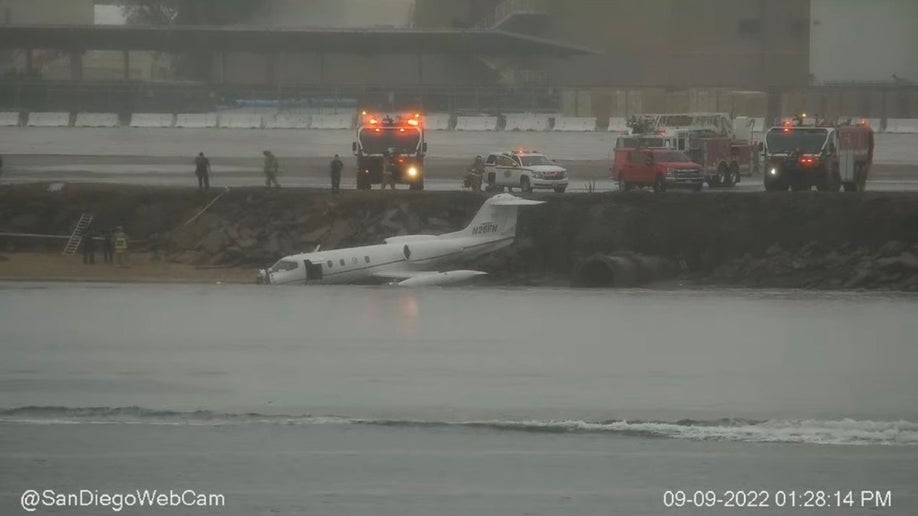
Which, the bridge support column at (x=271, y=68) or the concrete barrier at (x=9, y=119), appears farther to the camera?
the bridge support column at (x=271, y=68)

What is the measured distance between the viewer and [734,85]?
81.9 meters

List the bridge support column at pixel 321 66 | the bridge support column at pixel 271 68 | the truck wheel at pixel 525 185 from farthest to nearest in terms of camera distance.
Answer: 1. the bridge support column at pixel 271 68
2. the bridge support column at pixel 321 66
3. the truck wheel at pixel 525 185

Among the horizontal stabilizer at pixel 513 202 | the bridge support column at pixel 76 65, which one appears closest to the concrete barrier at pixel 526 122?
the bridge support column at pixel 76 65

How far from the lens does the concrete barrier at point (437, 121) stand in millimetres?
75938

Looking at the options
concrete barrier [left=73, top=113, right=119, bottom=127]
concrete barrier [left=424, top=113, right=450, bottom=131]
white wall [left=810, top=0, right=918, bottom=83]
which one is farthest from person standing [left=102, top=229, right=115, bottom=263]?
white wall [left=810, top=0, right=918, bottom=83]

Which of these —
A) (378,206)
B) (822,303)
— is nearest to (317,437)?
(822,303)

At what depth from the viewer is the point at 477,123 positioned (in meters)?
75.8

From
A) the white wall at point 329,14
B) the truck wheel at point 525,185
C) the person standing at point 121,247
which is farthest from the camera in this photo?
the white wall at point 329,14

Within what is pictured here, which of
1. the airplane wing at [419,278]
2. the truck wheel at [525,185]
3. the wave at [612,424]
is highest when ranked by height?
the truck wheel at [525,185]

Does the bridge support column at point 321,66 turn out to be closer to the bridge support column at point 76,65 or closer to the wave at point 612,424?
the bridge support column at point 76,65

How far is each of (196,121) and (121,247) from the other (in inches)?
1122

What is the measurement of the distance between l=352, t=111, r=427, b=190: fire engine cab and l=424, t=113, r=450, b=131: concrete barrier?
844 inches

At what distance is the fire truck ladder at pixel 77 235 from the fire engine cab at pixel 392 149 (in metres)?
9.59

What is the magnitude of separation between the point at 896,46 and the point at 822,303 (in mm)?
43975
